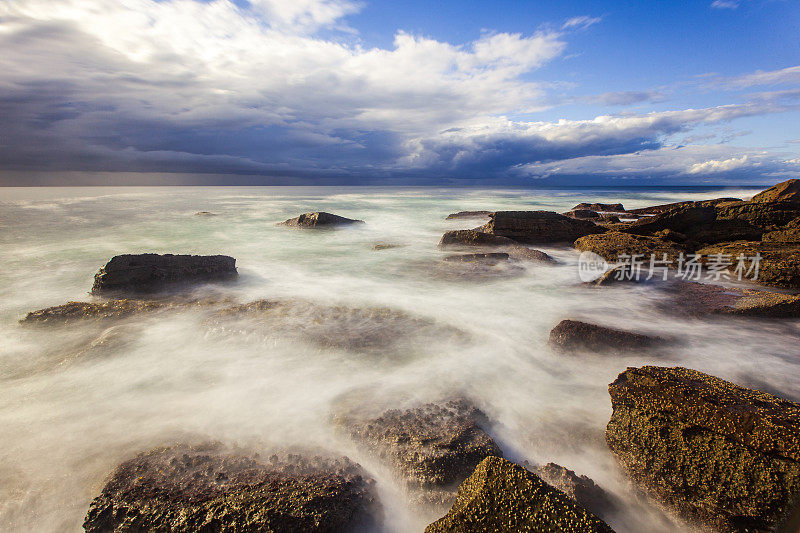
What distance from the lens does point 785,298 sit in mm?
5340

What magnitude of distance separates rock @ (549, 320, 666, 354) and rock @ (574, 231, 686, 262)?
4.64 m

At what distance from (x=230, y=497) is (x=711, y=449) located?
9.31 feet

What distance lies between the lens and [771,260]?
23.6 ft

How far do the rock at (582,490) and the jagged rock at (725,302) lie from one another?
4565mm

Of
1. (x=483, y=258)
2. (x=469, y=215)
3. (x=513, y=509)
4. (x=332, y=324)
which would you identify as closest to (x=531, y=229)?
(x=483, y=258)

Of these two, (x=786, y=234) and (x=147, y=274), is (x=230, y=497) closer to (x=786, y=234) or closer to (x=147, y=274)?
(x=147, y=274)

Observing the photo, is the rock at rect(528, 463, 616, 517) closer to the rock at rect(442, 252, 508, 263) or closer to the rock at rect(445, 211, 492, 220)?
the rock at rect(442, 252, 508, 263)

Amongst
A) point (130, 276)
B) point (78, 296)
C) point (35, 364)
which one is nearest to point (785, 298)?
point (35, 364)

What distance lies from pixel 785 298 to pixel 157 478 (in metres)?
7.73

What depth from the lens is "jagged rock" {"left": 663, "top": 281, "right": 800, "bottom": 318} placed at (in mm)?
5273

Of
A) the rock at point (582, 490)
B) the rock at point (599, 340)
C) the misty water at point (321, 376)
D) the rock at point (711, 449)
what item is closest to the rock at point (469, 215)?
the misty water at point (321, 376)

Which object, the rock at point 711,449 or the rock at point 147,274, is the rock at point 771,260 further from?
the rock at point 147,274

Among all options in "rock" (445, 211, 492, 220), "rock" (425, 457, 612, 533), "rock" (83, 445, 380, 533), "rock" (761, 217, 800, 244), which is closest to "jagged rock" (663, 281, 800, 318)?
"rock" (761, 217, 800, 244)

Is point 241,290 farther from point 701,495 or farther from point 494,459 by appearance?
point 701,495
